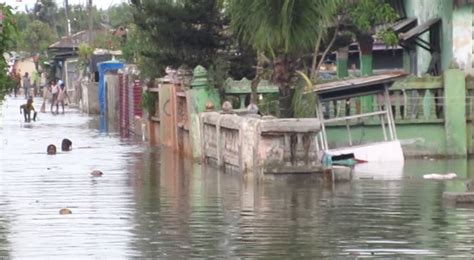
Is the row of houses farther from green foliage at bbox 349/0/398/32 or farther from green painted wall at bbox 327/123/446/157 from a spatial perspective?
green foliage at bbox 349/0/398/32

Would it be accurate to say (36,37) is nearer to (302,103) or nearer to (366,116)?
(366,116)

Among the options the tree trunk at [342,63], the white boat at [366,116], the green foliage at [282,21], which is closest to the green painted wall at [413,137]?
the white boat at [366,116]

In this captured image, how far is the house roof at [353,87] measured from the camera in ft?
83.5

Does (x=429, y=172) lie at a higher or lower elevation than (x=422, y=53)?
lower

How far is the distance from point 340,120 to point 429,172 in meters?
3.63

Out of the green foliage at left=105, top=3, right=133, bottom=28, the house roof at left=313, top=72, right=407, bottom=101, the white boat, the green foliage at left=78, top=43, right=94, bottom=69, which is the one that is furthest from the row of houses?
the green foliage at left=78, top=43, right=94, bottom=69

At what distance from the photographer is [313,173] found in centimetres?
2234

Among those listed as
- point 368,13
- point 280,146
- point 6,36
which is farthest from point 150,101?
point 6,36

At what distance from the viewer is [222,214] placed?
57.9ft

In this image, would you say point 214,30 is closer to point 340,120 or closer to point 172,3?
point 172,3

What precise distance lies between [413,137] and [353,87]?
3.93 metres

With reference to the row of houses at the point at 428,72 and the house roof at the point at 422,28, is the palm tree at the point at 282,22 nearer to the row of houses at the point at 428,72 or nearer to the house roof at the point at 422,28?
the row of houses at the point at 428,72

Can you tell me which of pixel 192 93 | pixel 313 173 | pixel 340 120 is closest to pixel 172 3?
pixel 192 93

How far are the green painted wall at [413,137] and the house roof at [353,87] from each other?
2799 mm
